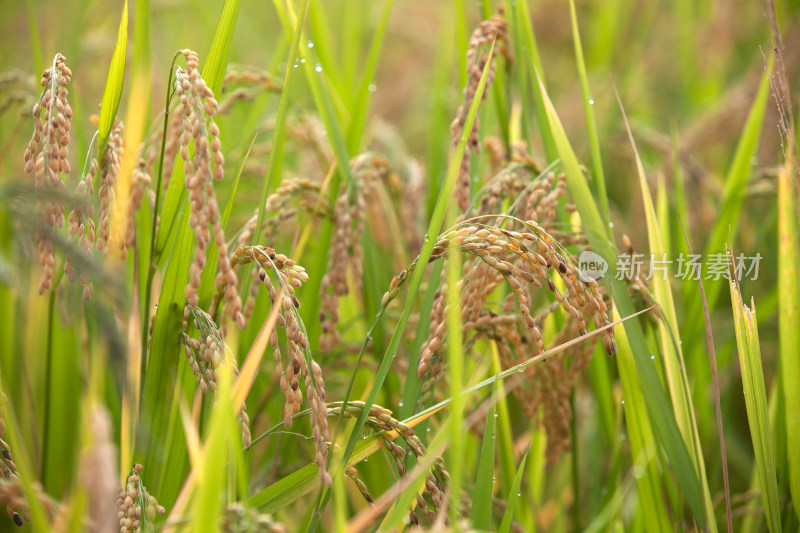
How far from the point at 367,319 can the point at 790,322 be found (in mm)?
1098

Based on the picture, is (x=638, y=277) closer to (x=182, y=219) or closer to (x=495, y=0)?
(x=182, y=219)

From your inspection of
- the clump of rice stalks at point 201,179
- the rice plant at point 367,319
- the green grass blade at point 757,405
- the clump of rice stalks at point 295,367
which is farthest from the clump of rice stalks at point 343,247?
the green grass blade at point 757,405

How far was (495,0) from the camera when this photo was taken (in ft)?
11.4

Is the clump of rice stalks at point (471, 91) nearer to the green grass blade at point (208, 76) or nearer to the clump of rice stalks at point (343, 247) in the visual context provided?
the clump of rice stalks at point (343, 247)

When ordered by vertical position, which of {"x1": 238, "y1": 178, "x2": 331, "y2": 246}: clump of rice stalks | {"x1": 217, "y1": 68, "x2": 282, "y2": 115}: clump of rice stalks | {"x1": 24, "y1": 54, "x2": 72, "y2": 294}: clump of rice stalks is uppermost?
{"x1": 217, "y1": 68, "x2": 282, "y2": 115}: clump of rice stalks

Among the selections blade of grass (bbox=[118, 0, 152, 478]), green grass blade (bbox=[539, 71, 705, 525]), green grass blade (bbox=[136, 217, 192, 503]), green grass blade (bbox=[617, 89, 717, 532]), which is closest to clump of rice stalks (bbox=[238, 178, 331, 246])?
green grass blade (bbox=[136, 217, 192, 503])

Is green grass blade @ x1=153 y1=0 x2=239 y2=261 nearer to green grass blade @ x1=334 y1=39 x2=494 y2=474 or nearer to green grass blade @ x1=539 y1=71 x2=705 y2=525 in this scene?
green grass blade @ x1=334 y1=39 x2=494 y2=474

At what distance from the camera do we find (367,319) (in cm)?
198

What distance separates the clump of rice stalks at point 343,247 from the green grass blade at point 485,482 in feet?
1.54

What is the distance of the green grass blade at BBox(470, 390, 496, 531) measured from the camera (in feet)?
3.92

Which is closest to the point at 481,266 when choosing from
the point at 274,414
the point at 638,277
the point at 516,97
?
the point at 638,277

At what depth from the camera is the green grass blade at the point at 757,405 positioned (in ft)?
4.36

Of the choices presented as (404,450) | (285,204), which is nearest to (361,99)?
(285,204)

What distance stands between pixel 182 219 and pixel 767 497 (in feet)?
4.27
